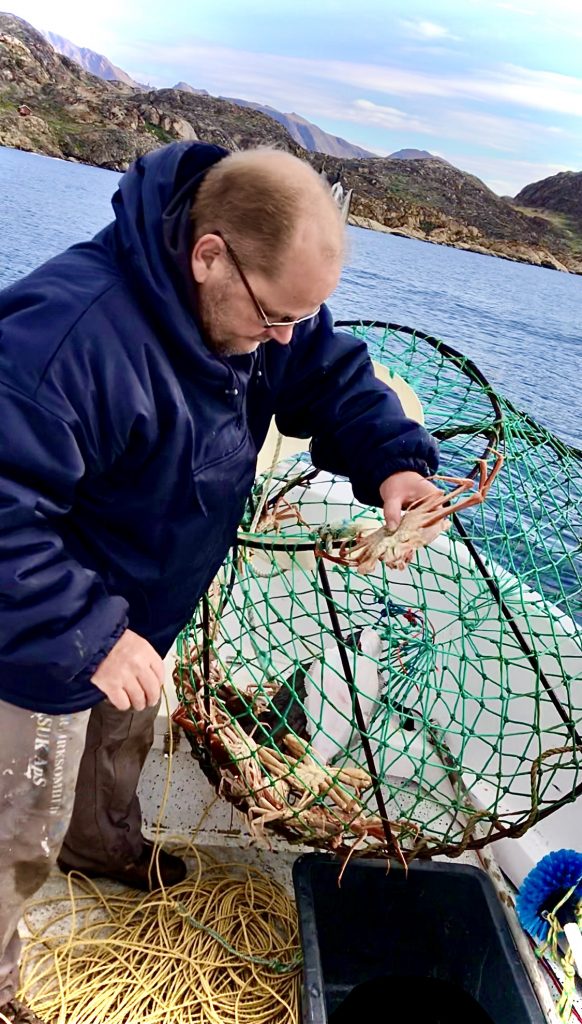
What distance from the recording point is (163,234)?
1287mm

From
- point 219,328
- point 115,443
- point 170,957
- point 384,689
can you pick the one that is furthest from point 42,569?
point 384,689

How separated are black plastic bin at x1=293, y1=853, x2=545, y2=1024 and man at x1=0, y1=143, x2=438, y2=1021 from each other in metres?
0.82

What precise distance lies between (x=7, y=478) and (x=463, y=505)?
32.8 inches

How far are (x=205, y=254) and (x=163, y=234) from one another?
73mm

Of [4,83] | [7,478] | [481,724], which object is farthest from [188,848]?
[4,83]

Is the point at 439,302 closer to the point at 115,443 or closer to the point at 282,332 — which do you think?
the point at 282,332

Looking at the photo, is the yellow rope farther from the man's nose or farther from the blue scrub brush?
the man's nose

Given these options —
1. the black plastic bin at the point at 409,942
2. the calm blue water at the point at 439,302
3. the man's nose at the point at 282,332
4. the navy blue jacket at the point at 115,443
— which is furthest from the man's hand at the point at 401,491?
the calm blue water at the point at 439,302

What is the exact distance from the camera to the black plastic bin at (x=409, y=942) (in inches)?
77.7

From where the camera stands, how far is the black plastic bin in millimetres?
1973

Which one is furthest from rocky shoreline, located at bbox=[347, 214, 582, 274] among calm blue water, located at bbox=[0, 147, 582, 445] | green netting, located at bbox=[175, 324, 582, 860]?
green netting, located at bbox=[175, 324, 582, 860]

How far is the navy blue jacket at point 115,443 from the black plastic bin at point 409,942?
912mm

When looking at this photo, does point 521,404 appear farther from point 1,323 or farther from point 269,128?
point 269,128

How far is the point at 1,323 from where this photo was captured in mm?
1180
